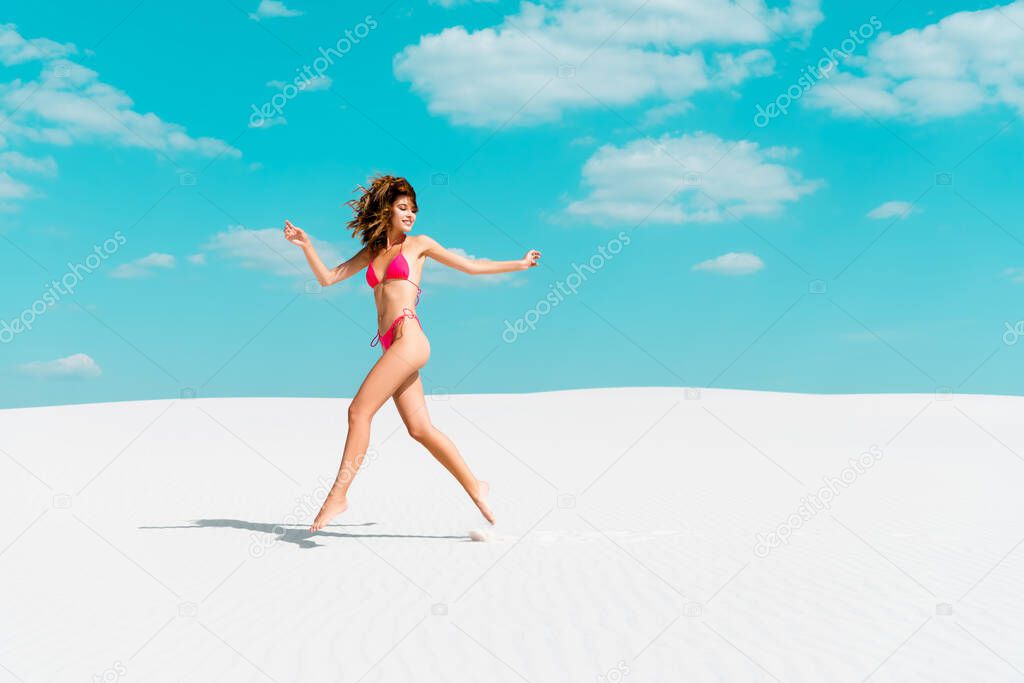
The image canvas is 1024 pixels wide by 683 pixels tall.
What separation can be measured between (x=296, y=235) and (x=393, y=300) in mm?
933

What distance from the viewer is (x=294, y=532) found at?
7215 millimetres

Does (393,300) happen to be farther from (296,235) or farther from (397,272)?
(296,235)

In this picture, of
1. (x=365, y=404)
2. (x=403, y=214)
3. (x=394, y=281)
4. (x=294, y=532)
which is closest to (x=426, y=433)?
(x=365, y=404)

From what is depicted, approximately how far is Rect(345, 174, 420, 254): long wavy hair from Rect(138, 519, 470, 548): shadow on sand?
7.65 ft

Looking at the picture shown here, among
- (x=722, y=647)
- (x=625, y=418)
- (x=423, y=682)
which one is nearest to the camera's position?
(x=423, y=682)

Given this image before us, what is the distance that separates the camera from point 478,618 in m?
4.48

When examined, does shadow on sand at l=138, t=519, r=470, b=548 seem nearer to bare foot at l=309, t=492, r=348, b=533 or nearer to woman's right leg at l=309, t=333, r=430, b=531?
bare foot at l=309, t=492, r=348, b=533

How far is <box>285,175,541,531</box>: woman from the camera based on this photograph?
669 centimetres

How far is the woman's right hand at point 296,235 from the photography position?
6.80m

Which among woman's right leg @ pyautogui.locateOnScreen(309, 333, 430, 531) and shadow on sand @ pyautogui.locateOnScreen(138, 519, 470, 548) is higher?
woman's right leg @ pyautogui.locateOnScreen(309, 333, 430, 531)

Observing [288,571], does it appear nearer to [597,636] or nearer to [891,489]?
[597,636]

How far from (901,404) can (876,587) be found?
19.7 meters

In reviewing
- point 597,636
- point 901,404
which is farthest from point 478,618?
point 901,404

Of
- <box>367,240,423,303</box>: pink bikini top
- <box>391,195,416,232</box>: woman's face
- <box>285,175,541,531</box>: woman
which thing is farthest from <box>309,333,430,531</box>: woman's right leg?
<box>391,195,416,232</box>: woman's face
